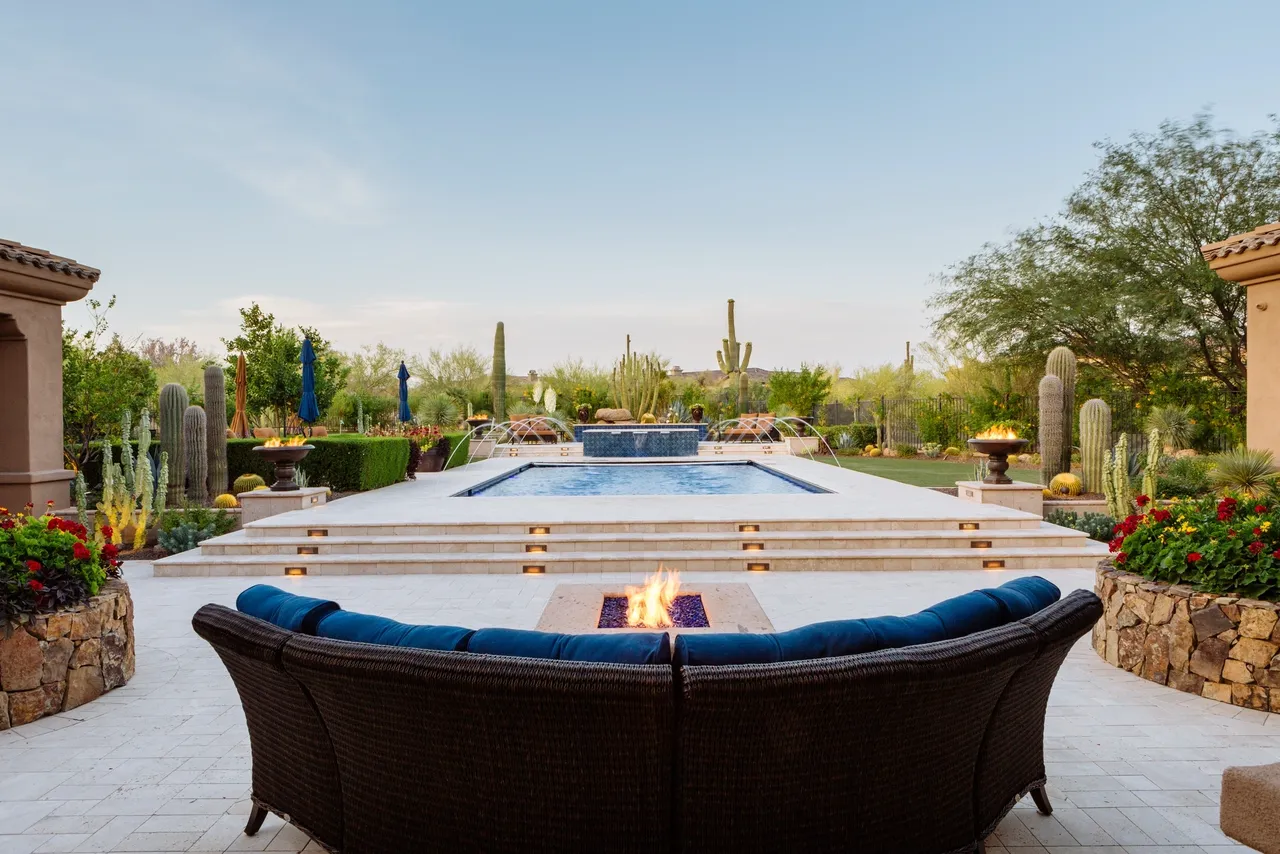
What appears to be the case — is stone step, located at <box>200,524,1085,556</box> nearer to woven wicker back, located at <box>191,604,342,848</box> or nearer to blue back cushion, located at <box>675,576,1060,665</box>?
woven wicker back, located at <box>191,604,342,848</box>

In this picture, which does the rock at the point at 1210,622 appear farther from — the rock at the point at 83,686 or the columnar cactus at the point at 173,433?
the columnar cactus at the point at 173,433

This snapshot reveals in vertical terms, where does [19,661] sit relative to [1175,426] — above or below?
below

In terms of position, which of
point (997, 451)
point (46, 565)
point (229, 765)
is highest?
point (997, 451)

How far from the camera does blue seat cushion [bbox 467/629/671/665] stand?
172 centimetres

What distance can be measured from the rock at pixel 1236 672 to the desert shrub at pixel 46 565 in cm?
575

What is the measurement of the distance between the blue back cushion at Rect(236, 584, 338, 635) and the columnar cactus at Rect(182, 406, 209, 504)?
28.3 feet

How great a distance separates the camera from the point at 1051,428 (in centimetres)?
1011

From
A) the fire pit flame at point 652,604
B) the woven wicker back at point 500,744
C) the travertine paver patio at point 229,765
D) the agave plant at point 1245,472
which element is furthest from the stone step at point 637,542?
the woven wicker back at point 500,744

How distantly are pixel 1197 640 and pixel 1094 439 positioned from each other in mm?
7037

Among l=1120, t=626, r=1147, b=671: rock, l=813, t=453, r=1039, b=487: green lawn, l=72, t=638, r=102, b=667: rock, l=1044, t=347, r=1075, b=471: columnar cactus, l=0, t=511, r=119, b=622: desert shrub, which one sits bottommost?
l=1120, t=626, r=1147, b=671: rock

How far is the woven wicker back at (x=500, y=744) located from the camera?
163 cm

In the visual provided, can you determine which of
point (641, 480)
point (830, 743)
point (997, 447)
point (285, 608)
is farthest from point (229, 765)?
point (641, 480)

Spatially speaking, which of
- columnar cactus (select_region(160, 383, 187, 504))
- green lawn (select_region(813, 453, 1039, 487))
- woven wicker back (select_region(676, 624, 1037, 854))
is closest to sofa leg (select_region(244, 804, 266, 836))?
woven wicker back (select_region(676, 624, 1037, 854))

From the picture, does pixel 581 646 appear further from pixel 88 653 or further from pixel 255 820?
pixel 88 653
